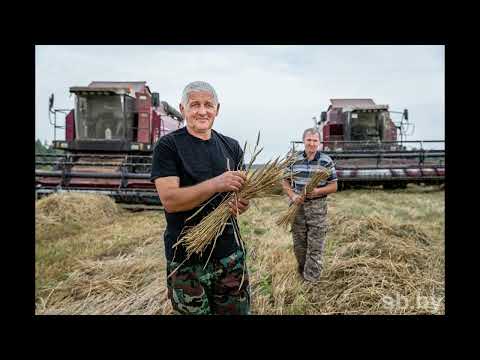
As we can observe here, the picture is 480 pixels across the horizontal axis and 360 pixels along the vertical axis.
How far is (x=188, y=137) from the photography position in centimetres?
162

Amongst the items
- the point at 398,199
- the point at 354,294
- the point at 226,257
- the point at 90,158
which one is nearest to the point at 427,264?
the point at 354,294

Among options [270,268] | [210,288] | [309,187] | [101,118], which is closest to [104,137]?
[101,118]

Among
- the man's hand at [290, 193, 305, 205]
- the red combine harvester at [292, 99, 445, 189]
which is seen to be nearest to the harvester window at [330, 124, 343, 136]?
the red combine harvester at [292, 99, 445, 189]

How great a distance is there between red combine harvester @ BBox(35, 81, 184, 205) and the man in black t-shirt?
20.2 ft

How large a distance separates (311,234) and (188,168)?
179 centimetres

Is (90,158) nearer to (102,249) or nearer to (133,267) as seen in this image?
(102,249)

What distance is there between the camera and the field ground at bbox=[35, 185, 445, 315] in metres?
2.92

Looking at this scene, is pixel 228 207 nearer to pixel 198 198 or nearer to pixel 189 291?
pixel 198 198

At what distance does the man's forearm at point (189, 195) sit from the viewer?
1.47 metres

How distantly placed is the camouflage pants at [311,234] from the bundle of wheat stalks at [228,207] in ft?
3.40

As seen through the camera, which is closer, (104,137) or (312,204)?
(312,204)

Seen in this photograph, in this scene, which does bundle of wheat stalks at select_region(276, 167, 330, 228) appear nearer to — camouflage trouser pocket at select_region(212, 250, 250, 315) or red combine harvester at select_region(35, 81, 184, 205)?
camouflage trouser pocket at select_region(212, 250, 250, 315)

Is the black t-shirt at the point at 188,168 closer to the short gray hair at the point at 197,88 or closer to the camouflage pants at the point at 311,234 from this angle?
the short gray hair at the point at 197,88

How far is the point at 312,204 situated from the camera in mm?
2986
